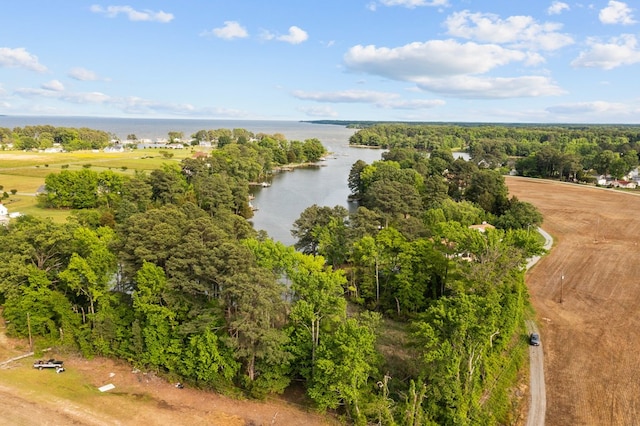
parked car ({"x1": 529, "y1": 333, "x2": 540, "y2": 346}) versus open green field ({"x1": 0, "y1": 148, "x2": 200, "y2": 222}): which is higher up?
open green field ({"x1": 0, "y1": 148, "x2": 200, "y2": 222})

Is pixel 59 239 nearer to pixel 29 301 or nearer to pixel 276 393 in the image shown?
pixel 29 301

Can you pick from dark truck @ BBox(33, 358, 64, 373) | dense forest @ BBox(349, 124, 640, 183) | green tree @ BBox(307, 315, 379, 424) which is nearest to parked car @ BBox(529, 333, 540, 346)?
green tree @ BBox(307, 315, 379, 424)

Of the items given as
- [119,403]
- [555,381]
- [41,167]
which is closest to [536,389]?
[555,381]

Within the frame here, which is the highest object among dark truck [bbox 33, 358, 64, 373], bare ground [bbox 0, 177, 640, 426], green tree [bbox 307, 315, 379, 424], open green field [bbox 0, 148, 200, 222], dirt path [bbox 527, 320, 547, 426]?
open green field [bbox 0, 148, 200, 222]

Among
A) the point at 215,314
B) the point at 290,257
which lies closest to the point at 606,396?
the point at 290,257

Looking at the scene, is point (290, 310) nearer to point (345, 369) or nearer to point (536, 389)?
point (345, 369)

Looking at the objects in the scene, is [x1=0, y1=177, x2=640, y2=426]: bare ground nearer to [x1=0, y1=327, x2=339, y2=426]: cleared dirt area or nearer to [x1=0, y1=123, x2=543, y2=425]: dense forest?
[x1=0, y1=327, x2=339, y2=426]: cleared dirt area
